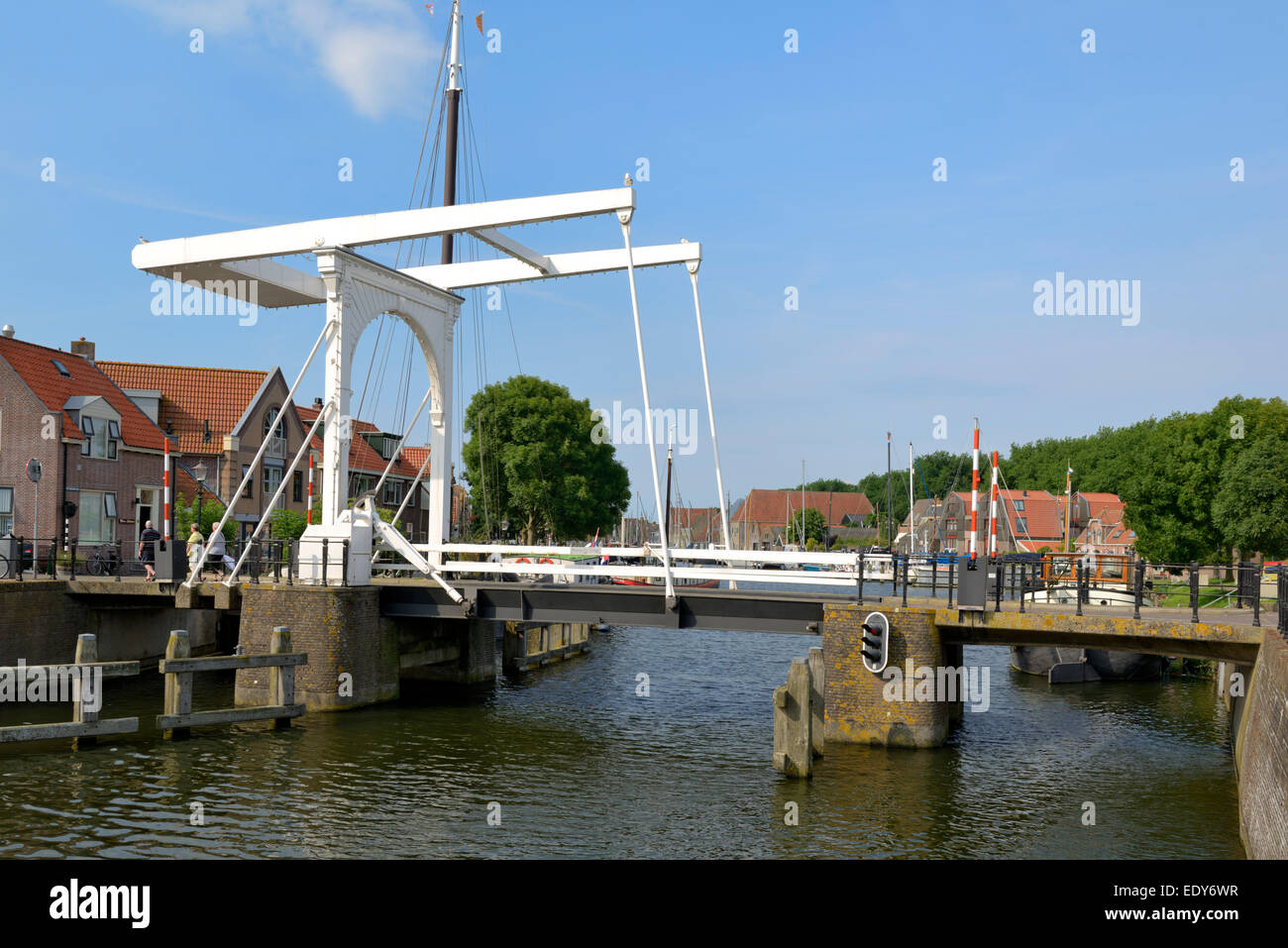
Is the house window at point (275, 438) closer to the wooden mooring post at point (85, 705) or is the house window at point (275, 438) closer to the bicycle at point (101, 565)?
the bicycle at point (101, 565)

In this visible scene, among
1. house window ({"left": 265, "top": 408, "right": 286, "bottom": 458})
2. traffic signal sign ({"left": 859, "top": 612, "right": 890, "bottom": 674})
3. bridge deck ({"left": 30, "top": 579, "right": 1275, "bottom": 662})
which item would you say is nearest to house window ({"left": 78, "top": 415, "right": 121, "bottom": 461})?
house window ({"left": 265, "top": 408, "right": 286, "bottom": 458})

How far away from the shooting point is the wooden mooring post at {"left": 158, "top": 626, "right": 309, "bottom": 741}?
14.4 m

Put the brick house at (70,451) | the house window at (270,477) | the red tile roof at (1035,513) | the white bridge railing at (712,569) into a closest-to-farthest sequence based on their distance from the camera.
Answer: the white bridge railing at (712,569) < the brick house at (70,451) < the house window at (270,477) < the red tile roof at (1035,513)

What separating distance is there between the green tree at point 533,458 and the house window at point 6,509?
23.5 metres

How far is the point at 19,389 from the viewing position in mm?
26969

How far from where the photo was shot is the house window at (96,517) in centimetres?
2781

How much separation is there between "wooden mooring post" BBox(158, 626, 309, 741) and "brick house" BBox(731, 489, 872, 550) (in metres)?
103


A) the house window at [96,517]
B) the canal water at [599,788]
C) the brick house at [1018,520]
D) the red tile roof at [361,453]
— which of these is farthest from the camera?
the brick house at [1018,520]

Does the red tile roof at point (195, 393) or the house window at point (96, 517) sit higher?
the red tile roof at point (195, 393)

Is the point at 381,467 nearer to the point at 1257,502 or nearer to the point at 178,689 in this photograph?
the point at 178,689

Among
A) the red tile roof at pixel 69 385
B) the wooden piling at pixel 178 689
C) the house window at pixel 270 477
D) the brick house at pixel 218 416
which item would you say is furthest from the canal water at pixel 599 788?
the house window at pixel 270 477

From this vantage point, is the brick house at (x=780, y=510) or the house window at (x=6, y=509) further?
the brick house at (x=780, y=510)

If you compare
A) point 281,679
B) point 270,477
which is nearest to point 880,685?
point 281,679
